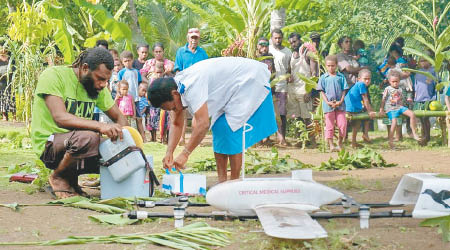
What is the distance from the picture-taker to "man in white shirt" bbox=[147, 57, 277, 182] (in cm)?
591

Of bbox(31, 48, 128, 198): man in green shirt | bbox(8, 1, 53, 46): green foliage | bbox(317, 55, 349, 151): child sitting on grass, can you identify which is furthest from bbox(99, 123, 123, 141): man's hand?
bbox(8, 1, 53, 46): green foliage

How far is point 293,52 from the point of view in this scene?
1236 cm

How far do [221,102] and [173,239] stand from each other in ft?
6.86

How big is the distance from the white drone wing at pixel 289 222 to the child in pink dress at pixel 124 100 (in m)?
7.65

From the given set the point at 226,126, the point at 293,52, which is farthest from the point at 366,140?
the point at 226,126

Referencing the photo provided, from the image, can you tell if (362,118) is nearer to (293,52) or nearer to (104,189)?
(293,52)

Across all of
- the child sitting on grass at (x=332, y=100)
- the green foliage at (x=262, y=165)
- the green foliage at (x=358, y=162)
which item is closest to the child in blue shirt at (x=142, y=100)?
the child sitting on grass at (x=332, y=100)

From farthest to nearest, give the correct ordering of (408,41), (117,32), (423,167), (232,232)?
(408,41) → (117,32) → (423,167) → (232,232)

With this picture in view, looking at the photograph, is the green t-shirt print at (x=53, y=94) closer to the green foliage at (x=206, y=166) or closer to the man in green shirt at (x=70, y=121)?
the man in green shirt at (x=70, y=121)

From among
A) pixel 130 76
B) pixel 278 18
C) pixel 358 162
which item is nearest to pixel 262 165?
pixel 358 162

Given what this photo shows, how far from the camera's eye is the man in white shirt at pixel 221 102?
233 inches

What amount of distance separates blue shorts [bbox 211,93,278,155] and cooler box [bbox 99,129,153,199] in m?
0.73

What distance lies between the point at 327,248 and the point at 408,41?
1302 centimetres

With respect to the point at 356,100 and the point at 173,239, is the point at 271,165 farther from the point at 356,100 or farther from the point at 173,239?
the point at 173,239
